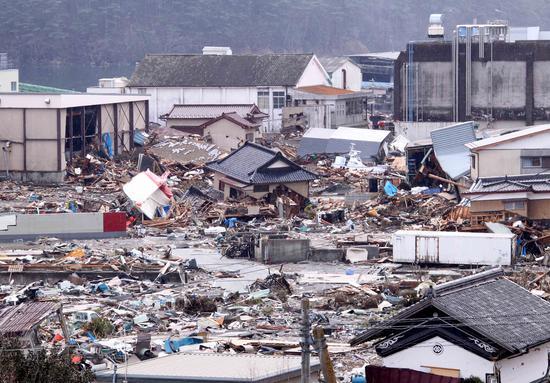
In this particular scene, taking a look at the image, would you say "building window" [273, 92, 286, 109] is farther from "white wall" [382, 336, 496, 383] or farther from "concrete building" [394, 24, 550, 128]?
"white wall" [382, 336, 496, 383]

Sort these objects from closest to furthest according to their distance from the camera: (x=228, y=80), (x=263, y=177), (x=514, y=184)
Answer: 1. (x=514, y=184)
2. (x=263, y=177)
3. (x=228, y=80)

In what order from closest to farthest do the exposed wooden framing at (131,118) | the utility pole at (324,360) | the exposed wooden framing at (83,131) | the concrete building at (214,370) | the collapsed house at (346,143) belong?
the utility pole at (324,360)
the concrete building at (214,370)
the exposed wooden framing at (83,131)
the collapsed house at (346,143)
the exposed wooden framing at (131,118)

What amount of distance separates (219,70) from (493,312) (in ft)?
126

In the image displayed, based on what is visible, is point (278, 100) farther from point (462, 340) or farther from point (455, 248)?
point (462, 340)

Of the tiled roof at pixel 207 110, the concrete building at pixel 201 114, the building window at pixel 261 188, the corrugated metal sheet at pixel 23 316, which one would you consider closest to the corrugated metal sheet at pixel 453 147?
the building window at pixel 261 188

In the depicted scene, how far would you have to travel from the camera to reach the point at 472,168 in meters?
28.5

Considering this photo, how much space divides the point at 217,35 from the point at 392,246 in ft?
282

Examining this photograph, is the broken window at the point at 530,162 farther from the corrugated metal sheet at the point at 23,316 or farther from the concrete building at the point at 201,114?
the concrete building at the point at 201,114

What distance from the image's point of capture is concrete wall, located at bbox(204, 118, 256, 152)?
4144cm

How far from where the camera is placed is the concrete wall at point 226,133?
4144 centimetres

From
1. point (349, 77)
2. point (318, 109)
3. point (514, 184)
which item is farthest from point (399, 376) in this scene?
point (349, 77)

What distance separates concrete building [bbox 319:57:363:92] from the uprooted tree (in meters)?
42.7

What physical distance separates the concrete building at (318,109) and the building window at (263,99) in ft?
3.62

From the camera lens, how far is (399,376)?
13180mm
